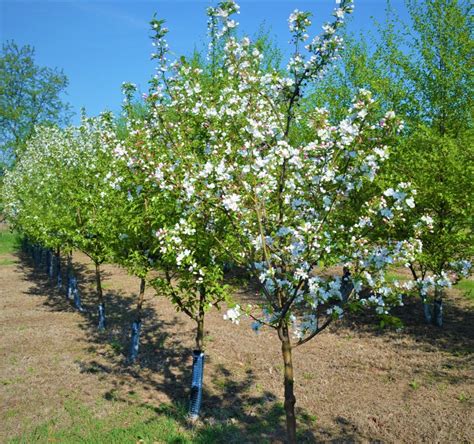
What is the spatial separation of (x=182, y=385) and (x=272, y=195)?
658cm

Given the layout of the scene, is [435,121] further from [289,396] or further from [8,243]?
[8,243]

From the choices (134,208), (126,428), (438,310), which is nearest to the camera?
(126,428)

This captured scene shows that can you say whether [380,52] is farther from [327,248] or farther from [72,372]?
[72,372]

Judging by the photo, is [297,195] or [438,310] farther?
[438,310]

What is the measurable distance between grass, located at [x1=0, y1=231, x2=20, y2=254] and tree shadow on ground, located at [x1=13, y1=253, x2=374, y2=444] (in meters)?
26.5

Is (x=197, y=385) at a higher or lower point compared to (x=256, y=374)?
higher

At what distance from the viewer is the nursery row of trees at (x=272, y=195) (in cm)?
569

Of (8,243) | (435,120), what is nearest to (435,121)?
(435,120)

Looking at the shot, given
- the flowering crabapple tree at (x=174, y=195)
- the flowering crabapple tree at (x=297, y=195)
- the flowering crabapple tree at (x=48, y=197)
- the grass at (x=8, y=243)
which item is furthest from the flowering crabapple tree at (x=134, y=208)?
the grass at (x=8, y=243)

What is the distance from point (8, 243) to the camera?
4375 centimetres

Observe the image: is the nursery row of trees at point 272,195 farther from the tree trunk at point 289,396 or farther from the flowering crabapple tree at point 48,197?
the flowering crabapple tree at point 48,197

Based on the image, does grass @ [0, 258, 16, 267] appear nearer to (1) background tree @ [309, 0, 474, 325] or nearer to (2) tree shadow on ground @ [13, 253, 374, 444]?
(2) tree shadow on ground @ [13, 253, 374, 444]

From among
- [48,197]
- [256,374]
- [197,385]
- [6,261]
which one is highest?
[48,197]

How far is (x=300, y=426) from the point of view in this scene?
9.09 m
